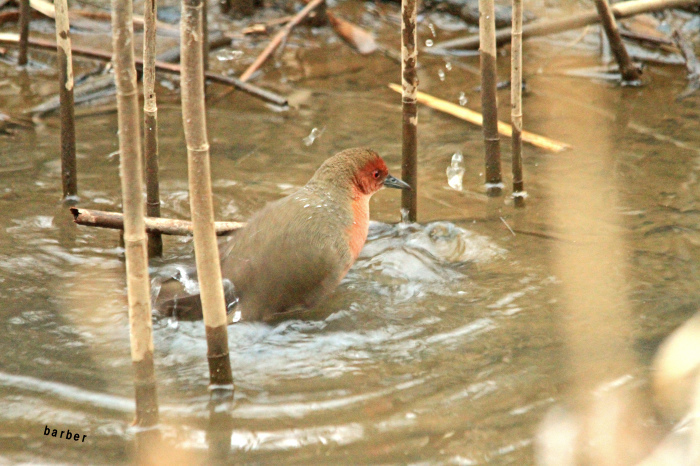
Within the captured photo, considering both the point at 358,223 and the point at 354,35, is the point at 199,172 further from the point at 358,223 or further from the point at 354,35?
the point at 354,35

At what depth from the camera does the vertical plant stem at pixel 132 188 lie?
7.41 feet

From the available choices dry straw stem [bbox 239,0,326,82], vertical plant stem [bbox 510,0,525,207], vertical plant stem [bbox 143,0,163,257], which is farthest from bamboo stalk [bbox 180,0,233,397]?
dry straw stem [bbox 239,0,326,82]

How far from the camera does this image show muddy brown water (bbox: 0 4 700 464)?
9.45 ft

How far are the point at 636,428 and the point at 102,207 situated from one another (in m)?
3.23

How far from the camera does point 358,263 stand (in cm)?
441

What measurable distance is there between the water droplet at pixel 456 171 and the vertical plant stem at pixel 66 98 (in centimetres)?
231

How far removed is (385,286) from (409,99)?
0.95 meters

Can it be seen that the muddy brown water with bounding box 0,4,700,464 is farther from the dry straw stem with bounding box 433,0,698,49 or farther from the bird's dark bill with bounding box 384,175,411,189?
the dry straw stem with bounding box 433,0,698,49

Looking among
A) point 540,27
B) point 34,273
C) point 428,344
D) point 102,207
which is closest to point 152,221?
point 34,273

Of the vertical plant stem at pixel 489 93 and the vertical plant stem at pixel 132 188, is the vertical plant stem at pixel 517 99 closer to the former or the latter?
the vertical plant stem at pixel 489 93

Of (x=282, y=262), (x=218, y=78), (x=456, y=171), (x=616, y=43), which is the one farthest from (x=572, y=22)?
(x=282, y=262)

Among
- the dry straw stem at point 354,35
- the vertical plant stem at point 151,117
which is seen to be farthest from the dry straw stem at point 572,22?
the vertical plant stem at point 151,117

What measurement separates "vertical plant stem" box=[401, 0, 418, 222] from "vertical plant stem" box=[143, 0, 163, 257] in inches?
45.6

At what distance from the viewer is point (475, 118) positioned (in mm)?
5953
